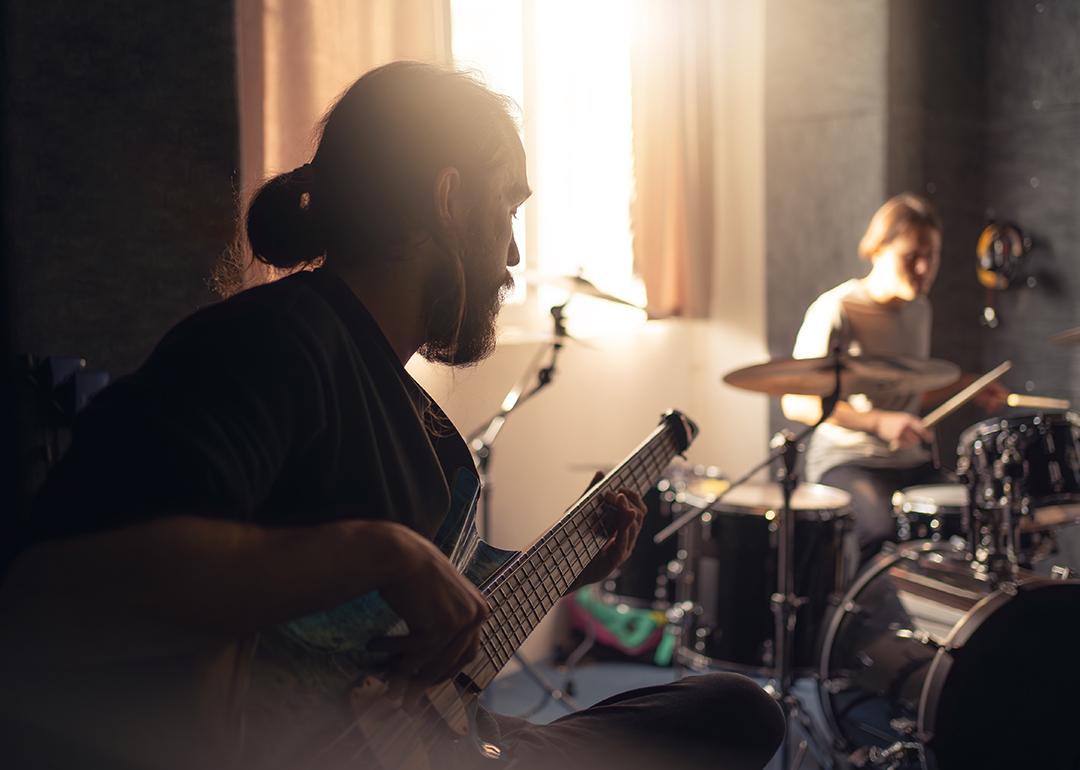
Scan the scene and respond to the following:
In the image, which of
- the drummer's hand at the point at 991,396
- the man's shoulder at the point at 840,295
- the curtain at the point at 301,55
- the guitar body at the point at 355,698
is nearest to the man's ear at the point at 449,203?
the guitar body at the point at 355,698

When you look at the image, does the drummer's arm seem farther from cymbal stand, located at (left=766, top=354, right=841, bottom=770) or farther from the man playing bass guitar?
the man playing bass guitar

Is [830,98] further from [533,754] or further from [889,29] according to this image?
[533,754]

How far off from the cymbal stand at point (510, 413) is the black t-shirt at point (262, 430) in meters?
1.55

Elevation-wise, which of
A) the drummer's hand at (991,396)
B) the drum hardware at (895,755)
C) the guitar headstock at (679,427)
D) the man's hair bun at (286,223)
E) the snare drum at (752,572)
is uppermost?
the man's hair bun at (286,223)

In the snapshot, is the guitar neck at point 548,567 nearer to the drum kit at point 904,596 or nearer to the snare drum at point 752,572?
the drum kit at point 904,596

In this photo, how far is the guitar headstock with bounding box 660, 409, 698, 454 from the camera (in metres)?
1.88

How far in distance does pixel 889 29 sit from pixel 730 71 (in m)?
Result: 0.73

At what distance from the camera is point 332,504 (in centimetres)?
105

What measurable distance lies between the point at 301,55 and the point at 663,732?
6.56ft

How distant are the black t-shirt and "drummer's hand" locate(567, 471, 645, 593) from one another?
44 cm

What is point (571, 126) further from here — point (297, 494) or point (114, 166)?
point (297, 494)

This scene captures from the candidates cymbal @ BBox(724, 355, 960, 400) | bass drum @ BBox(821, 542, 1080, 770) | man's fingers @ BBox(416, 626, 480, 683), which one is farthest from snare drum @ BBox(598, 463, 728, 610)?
man's fingers @ BBox(416, 626, 480, 683)

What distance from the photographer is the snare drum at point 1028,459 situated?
256 cm

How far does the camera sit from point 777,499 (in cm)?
315
